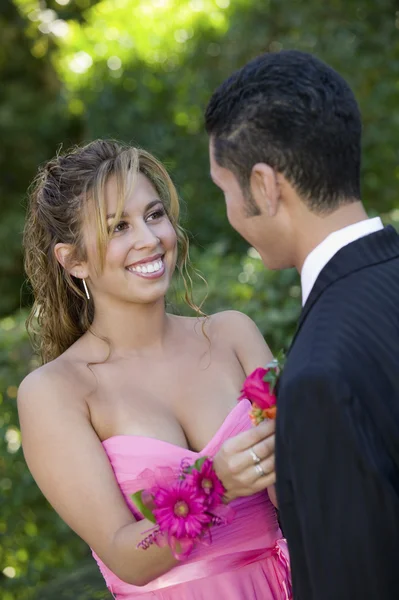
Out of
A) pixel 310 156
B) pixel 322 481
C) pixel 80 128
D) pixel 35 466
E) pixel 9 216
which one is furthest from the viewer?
pixel 80 128

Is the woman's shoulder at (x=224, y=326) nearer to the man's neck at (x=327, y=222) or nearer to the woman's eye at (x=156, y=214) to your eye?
the woman's eye at (x=156, y=214)

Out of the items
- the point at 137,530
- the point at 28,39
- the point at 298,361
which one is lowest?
the point at 137,530

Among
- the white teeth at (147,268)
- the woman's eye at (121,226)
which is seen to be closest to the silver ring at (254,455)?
the white teeth at (147,268)

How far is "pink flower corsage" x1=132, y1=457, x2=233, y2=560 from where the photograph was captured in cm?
251

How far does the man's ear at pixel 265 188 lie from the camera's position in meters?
2.16

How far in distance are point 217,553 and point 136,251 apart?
1.07 metres

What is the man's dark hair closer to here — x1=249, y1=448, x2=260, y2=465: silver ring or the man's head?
the man's head

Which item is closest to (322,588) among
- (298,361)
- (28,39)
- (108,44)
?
(298,361)

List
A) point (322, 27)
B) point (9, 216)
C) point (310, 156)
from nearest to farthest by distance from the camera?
point (310, 156) → point (322, 27) → point (9, 216)

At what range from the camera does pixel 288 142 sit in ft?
6.99

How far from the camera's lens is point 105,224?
340cm

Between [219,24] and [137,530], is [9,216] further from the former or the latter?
[137,530]

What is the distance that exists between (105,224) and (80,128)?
15482mm

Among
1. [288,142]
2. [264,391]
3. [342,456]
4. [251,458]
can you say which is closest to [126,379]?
[251,458]
